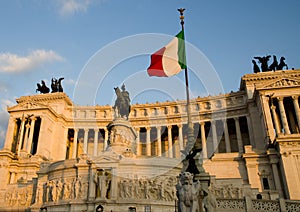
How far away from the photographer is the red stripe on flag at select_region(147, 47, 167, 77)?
1975cm

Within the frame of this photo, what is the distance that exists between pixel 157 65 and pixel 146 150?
133ft

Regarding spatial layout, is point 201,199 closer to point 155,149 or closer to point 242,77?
point 242,77

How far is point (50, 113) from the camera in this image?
182 ft

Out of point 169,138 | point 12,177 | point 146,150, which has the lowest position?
point 12,177

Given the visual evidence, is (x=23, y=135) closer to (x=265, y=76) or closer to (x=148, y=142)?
(x=148, y=142)

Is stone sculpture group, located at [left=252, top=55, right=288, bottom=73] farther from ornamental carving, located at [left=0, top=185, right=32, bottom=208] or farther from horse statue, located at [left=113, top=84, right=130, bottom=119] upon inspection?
ornamental carving, located at [left=0, top=185, right=32, bottom=208]

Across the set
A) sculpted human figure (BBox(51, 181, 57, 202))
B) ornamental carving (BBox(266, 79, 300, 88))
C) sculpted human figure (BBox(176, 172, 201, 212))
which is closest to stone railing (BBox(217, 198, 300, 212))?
sculpted human figure (BBox(176, 172, 201, 212))

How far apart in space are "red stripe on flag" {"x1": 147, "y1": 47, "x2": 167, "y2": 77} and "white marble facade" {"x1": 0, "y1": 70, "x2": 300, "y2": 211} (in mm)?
8303

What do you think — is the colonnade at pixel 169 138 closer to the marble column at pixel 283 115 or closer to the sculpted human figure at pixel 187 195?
the marble column at pixel 283 115

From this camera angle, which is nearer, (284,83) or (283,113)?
(283,113)

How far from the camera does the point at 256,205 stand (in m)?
14.7

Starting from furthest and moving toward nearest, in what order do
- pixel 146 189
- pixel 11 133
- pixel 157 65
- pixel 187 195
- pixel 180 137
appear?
1. pixel 180 137
2. pixel 11 133
3. pixel 146 189
4. pixel 157 65
5. pixel 187 195

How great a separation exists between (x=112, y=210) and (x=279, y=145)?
2391 cm

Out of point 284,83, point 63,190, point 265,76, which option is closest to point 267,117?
point 284,83
